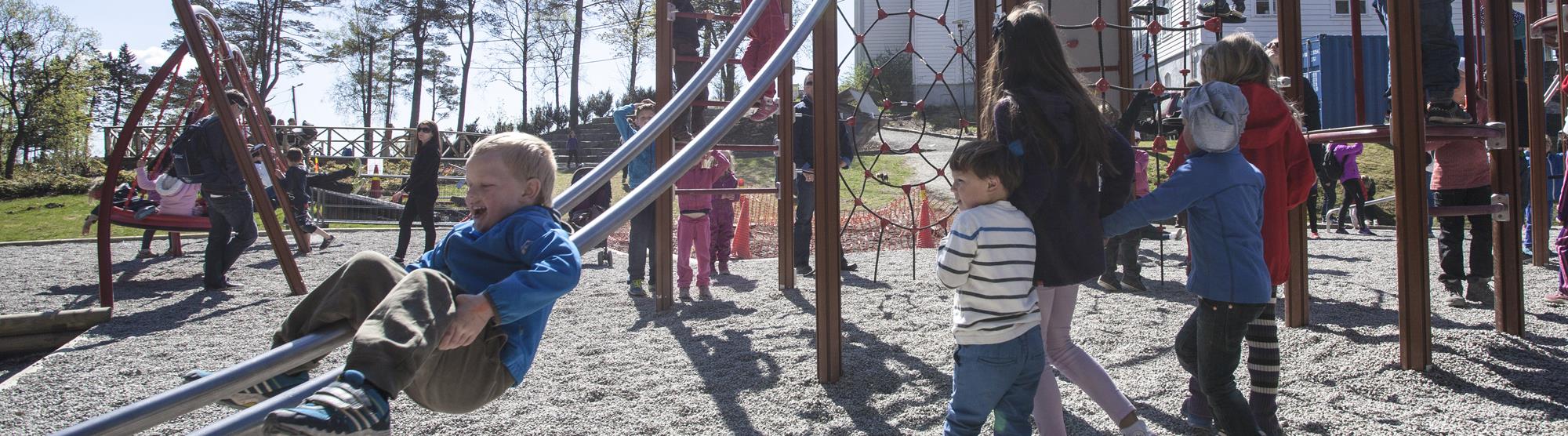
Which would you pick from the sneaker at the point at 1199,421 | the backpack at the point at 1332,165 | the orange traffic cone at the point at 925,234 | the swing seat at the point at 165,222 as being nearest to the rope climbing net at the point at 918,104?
the orange traffic cone at the point at 925,234

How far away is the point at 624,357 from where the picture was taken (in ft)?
13.7

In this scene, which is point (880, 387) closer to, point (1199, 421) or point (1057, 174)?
point (1199, 421)

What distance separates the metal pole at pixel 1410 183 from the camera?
3395 millimetres

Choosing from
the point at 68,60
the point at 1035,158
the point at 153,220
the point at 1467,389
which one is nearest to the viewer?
the point at 1035,158

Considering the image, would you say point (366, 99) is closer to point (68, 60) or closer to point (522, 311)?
point (68, 60)

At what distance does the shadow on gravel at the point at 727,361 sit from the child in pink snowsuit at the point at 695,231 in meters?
0.50

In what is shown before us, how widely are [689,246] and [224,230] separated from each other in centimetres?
368

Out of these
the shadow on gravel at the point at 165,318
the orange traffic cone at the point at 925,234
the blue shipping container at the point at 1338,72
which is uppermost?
the blue shipping container at the point at 1338,72

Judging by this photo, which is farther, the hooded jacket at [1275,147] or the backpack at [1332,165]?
the backpack at [1332,165]

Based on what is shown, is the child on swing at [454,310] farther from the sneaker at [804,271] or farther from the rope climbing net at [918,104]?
the sneaker at [804,271]

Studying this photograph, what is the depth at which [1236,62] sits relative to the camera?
285cm

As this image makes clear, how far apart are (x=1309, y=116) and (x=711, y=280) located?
402cm

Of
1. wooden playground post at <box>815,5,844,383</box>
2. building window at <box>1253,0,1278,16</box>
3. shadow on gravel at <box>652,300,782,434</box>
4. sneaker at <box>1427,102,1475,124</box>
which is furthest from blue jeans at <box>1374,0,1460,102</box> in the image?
building window at <box>1253,0,1278,16</box>

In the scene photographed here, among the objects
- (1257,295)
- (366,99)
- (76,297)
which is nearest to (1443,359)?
(1257,295)
